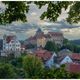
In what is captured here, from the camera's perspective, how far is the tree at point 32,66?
Answer: 279 centimetres

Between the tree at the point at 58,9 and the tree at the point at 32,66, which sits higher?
the tree at the point at 58,9

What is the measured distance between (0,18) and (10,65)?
44 cm

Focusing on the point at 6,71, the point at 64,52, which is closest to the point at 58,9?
the point at 64,52

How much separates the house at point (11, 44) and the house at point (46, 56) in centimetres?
18

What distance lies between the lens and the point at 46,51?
9.18ft

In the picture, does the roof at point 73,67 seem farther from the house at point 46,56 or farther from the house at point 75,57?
the house at point 46,56

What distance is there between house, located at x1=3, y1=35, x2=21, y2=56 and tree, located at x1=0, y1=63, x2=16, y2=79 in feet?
0.39

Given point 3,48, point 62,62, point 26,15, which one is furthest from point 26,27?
point 62,62

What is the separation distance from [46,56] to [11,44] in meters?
0.33

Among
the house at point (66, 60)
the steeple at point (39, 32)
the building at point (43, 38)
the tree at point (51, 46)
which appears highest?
the steeple at point (39, 32)

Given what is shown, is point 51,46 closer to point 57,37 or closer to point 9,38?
point 57,37

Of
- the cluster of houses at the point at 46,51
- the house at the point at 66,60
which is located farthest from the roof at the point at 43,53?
the house at the point at 66,60

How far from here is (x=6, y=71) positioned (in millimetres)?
2781

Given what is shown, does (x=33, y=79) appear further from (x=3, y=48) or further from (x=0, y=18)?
(x=0, y=18)
